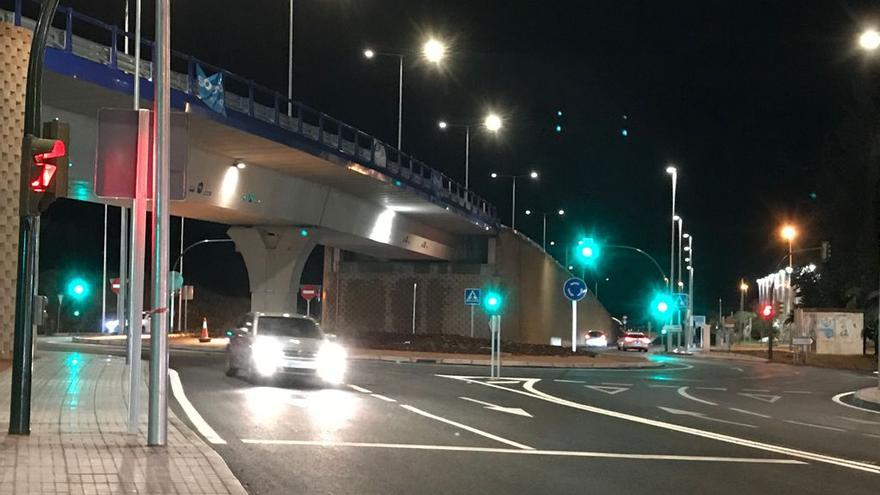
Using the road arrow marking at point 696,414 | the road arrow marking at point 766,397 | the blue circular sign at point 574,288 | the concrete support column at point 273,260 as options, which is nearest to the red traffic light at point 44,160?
the road arrow marking at point 696,414

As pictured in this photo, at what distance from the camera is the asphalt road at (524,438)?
1011 centimetres

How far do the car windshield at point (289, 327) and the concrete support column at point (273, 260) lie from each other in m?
18.3

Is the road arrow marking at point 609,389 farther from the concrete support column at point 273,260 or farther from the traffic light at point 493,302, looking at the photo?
the concrete support column at point 273,260

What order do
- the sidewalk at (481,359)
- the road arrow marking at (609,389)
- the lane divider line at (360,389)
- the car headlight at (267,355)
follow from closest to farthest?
the lane divider line at (360,389), the car headlight at (267,355), the road arrow marking at (609,389), the sidewalk at (481,359)

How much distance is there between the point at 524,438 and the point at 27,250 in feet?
23.1

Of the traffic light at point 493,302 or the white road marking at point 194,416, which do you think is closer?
the white road marking at point 194,416

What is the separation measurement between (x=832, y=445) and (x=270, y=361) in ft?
37.8

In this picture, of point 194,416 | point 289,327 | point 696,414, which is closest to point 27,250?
point 194,416

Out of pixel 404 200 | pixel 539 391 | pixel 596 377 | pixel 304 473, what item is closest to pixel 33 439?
pixel 304 473

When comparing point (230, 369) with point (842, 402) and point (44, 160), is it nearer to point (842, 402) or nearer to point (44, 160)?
point (44, 160)

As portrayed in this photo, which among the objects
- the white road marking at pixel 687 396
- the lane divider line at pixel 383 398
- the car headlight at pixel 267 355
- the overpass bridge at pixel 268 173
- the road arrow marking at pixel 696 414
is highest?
the overpass bridge at pixel 268 173

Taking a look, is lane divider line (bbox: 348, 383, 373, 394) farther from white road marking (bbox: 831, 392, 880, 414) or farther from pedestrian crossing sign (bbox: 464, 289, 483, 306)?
white road marking (bbox: 831, 392, 880, 414)

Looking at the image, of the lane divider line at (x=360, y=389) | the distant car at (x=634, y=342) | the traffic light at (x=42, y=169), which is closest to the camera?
the traffic light at (x=42, y=169)

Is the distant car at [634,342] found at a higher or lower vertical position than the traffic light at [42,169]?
lower
